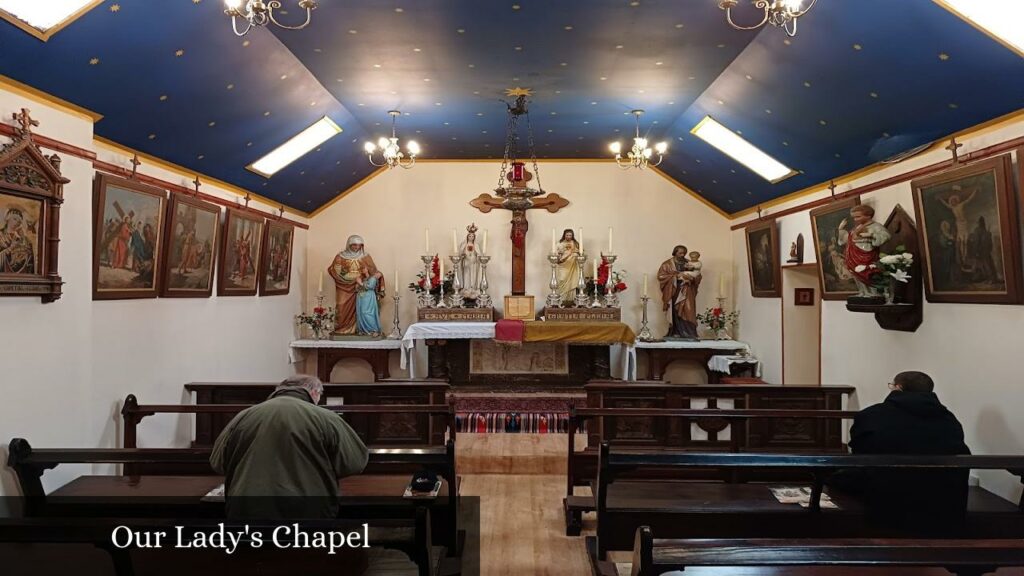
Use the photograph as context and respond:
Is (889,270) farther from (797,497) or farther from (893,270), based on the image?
(797,497)

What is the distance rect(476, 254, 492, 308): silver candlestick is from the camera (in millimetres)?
11312

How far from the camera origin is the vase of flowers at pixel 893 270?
5891 mm

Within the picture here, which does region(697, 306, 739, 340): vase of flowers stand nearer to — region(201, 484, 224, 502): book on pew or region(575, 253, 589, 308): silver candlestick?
region(575, 253, 589, 308): silver candlestick

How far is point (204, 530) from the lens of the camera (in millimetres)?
2859

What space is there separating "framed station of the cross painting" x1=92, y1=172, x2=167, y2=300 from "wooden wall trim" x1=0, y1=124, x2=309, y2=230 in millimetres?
170

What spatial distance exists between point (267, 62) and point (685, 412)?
5044 mm

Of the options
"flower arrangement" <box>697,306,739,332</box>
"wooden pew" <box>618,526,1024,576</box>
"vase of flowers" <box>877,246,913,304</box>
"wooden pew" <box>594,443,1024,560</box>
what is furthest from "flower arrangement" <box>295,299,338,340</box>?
"wooden pew" <box>618,526,1024,576</box>

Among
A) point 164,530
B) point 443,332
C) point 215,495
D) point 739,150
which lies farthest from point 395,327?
point 164,530

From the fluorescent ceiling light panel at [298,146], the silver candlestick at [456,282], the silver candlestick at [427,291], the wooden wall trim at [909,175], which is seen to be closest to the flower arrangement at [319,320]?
the silver candlestick at [427,291]

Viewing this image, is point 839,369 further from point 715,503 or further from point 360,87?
point 360,87

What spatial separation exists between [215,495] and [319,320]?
653 cm

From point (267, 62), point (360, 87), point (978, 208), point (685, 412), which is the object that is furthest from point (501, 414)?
point (978, 208)

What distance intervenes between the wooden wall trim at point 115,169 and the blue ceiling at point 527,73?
277 mm

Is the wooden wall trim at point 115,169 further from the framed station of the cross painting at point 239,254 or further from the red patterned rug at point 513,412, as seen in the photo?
the red patterned rug at point 513,412
